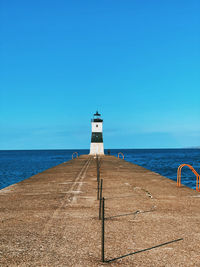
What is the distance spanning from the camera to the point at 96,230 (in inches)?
242

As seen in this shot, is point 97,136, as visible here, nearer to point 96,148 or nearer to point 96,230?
point 96,148

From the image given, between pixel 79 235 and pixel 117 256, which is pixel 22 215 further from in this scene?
pixel 117 256

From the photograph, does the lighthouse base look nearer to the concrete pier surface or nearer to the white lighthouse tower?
the white lighthouse tower

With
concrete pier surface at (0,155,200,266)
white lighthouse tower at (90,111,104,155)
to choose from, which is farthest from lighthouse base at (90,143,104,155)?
concrete pier surface at (0,155,200,266)

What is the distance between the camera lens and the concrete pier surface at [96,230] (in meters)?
4.68

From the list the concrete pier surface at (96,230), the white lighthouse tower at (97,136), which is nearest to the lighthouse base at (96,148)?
the white lighthouse tower at (97,136)

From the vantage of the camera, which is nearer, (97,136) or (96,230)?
(96,230)

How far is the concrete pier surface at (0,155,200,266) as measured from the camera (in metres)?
4.68

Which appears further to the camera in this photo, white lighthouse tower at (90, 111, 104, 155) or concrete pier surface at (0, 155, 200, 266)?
white lighthouse tower at (90, 111, 104, 155)

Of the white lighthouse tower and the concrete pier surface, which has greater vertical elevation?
the white lighthouse tower

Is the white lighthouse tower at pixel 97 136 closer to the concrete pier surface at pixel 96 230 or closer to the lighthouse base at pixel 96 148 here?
A: the lighthouse base at pixel 96 148

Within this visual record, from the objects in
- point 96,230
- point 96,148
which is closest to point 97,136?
point 96,148

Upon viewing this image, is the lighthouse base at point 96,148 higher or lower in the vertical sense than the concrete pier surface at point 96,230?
higher

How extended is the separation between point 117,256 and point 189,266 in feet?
4.12
